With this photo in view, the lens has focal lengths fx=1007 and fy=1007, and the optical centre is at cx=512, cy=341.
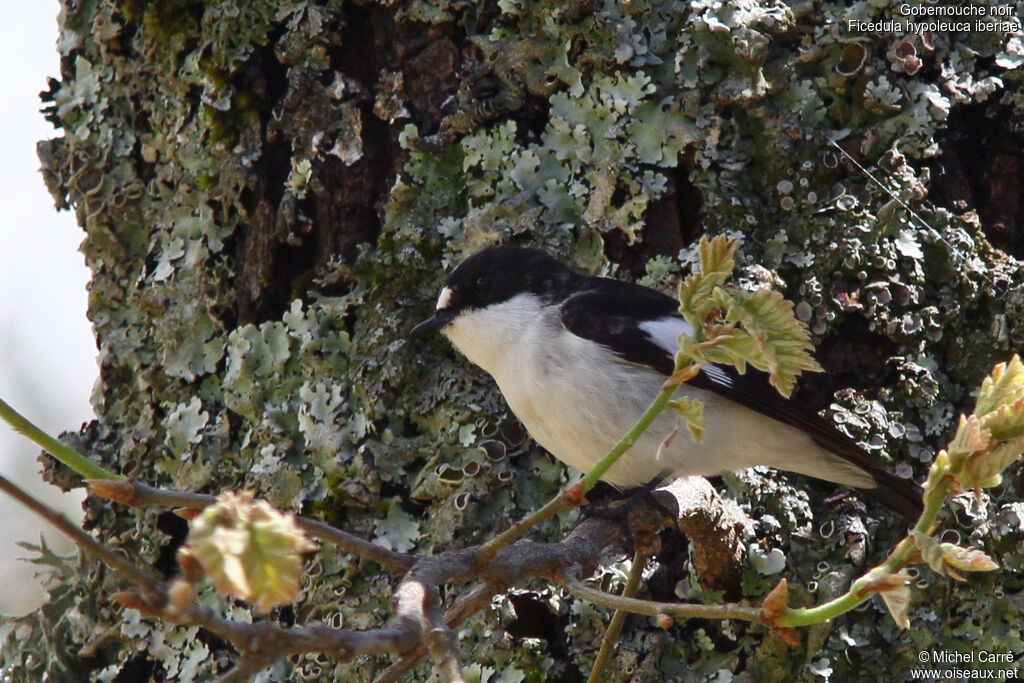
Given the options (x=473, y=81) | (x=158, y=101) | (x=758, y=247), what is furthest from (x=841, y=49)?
(x=158, y=101)

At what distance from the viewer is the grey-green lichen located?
263cm

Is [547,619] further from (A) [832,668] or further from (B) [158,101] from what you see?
(B) [158,101]

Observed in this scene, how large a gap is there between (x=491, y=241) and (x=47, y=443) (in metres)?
1.89

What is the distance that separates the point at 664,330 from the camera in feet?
9.48

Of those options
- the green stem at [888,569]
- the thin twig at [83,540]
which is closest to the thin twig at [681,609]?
the green stem at [888,569]

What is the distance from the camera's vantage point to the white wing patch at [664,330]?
2850 millimetres

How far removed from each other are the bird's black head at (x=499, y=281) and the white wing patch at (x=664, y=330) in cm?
26

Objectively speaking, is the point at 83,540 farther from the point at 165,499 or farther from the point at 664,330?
the point at 664,330

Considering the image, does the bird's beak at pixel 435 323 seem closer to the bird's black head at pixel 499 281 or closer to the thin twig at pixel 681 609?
the bird's black head at pixel 499 281

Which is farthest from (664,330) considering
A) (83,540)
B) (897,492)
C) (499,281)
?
(83,540)

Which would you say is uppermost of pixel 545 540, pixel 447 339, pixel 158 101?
pixel 158 101

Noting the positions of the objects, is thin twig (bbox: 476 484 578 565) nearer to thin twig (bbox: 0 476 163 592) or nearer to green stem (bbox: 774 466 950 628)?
green stem (bbox: 774 466 950 628)

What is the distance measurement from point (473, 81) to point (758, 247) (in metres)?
0.97

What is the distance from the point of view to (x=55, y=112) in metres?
3.50
